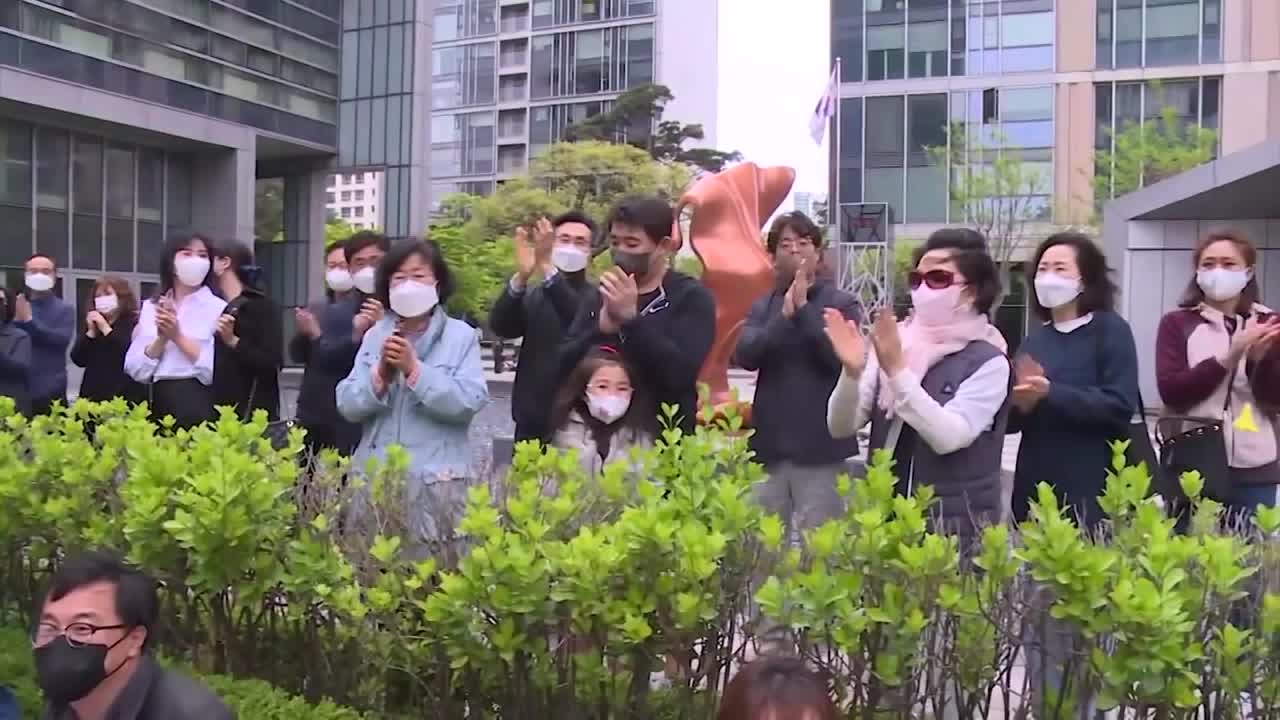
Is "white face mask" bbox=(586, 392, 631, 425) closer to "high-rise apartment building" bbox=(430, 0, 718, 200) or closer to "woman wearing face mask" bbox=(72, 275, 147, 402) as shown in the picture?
"woman wearing face mask" bbox=(72, 275, 147, 402)

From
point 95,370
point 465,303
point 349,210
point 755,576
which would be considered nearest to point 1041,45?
point 465,303

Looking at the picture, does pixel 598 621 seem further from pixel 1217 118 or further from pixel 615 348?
pixel 1217 118

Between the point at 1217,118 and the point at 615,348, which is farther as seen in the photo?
the point at 1217,118

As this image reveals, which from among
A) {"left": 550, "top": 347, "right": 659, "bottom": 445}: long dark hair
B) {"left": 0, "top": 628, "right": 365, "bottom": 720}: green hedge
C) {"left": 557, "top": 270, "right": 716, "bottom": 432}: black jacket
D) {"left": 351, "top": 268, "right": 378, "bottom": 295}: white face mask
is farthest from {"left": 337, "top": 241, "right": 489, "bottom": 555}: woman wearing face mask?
{"left": 351, "top": 268, "right": 378, "bottom": 295}: white face mask

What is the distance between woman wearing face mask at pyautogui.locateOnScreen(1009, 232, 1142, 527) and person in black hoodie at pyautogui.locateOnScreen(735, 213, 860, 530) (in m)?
0.68

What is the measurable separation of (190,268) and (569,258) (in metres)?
1.82

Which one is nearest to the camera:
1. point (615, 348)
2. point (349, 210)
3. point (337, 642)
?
point (337, 642)

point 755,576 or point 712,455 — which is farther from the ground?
point 712,455

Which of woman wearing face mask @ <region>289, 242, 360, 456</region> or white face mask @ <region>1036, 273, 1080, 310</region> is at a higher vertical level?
white face mask @ <region>1036, 273, 1080, 310</region>

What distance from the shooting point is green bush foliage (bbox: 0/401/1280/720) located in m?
2.34

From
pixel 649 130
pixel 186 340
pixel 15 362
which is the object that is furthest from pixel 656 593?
pixel 649 130

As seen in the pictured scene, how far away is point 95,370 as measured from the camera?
627cm

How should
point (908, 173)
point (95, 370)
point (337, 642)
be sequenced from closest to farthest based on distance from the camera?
1. point (337, 642)
2. point (95, 370)
3. point (908, 173)

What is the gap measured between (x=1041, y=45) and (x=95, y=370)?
94.2 ft
